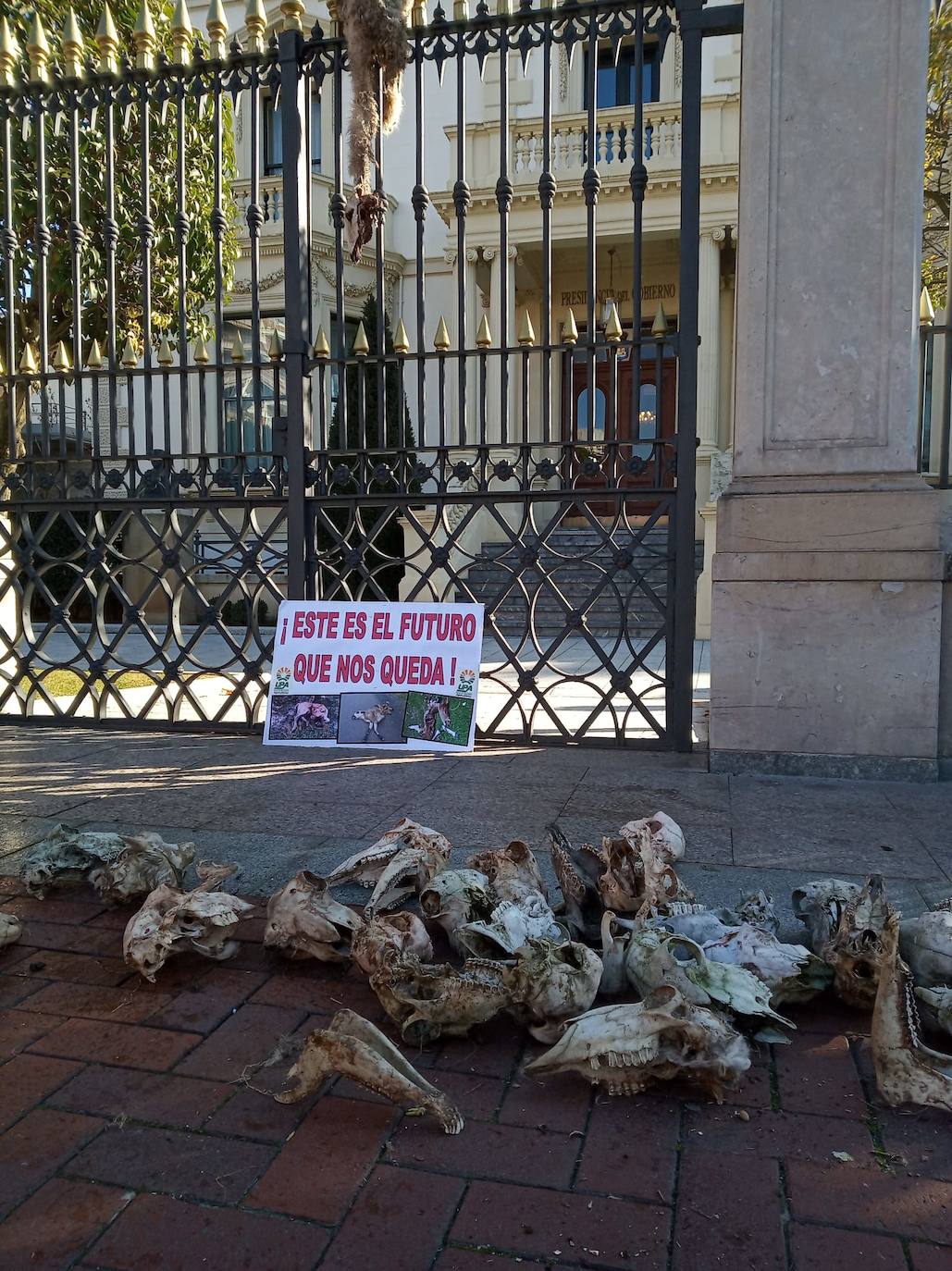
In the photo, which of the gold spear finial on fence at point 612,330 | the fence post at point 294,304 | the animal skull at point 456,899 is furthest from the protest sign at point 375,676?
the animal skull at point 456,899

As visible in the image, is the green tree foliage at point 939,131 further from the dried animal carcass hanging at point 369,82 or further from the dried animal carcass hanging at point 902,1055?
the dried animal carcass hanging at point 902,1055

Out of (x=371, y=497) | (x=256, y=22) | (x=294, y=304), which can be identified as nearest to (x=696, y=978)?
(x=371, y=497)

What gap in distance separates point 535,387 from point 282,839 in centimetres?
1324

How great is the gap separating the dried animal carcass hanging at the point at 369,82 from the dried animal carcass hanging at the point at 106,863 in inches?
149

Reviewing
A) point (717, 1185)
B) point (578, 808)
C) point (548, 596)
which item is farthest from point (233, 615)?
point (717, 1185)

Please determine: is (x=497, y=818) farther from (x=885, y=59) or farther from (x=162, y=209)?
(x=162, y=209)

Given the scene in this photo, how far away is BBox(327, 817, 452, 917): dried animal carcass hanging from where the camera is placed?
279 cm

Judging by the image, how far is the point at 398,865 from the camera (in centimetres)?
284

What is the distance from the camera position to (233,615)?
1498cm

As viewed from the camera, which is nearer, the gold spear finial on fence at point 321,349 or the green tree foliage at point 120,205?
the gold spear finial on fence at point 321,349

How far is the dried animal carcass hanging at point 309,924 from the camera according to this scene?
250 cm

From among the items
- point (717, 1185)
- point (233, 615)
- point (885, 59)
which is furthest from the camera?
point (233, 615)

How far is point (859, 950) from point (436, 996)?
40.5 inches

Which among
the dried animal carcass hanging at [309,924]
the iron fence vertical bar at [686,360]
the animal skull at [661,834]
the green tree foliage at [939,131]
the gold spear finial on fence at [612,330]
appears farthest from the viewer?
the green tree foliage at [939,131]
